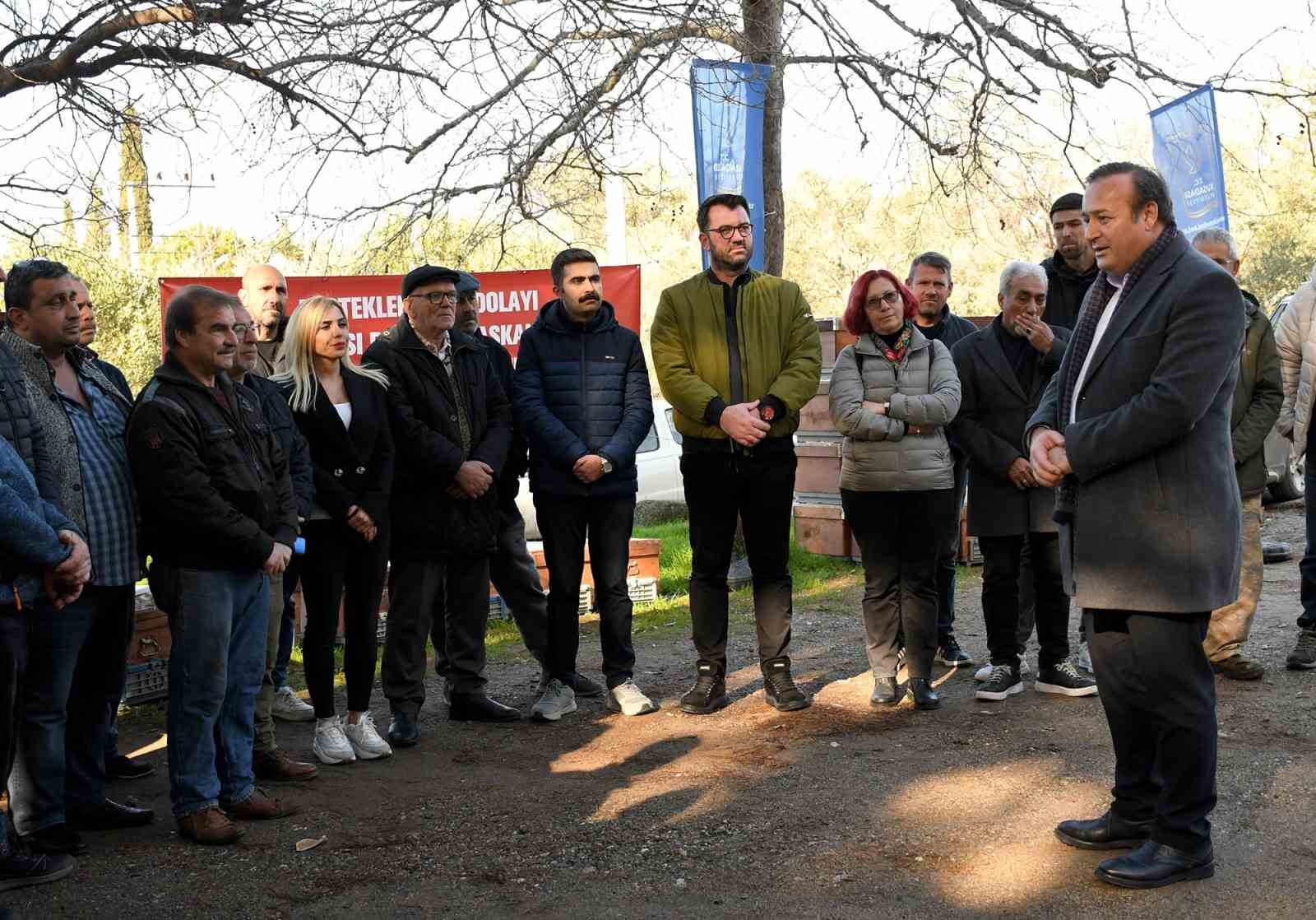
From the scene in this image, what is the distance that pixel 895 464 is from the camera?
250 inches

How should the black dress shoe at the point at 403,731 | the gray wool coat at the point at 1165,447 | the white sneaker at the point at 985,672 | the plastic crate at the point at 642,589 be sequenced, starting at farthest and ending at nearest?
the plastic crate at the point at 642,589, the white sneaker at the point at 985,672, the black dress shoe at the point at 403,731, the gray wool coat at the point at 1165,447

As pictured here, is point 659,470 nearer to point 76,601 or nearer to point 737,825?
point 737,825

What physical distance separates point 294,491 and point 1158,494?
130 inches

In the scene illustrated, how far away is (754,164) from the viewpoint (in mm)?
9734

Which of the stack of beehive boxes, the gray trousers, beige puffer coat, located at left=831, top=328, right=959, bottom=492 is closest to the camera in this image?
the gray trousers

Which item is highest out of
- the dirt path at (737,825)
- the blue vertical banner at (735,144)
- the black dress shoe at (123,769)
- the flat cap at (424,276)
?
the blue vertical banner at (735,144)

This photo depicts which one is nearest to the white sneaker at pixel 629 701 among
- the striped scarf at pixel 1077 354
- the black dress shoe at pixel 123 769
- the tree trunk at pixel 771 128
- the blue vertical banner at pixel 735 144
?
the black dress shoe at pixel 123 769

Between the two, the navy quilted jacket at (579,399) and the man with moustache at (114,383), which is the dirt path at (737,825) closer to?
the man with moustache at (114,383)

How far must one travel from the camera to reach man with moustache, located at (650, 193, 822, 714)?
6402mm

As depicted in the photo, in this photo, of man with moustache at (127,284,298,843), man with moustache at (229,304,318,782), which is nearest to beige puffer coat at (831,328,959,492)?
man with moustache at (229,304,318,782)

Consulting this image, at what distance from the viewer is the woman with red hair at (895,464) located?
6363 mm

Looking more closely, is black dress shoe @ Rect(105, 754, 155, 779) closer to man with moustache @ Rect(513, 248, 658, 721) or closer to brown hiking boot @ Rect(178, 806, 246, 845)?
brown hiking boot @ Rect(178, 806, 246, 845)

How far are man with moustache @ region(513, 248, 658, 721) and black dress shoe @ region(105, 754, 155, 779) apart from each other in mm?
1850

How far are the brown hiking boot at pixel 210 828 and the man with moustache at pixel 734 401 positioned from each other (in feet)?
8.22
